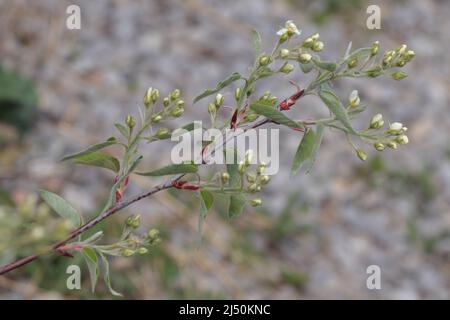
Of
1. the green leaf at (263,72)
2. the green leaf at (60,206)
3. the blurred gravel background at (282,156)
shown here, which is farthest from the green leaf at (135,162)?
the blurred gravel background at (282,156)

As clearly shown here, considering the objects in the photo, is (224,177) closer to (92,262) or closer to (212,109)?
(212,109)

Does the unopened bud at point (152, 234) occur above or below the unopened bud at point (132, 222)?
below

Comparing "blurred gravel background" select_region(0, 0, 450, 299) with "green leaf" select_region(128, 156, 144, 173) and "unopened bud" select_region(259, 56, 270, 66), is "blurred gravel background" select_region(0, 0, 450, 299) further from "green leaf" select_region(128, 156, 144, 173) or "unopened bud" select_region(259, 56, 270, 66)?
"unopened bud" select_region(259, 56, 270, 66)

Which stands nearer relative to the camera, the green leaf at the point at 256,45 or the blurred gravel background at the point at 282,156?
the green leaf at the point at 256,45

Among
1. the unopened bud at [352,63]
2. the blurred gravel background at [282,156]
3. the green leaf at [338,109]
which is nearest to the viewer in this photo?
the green leaf at [338,109]

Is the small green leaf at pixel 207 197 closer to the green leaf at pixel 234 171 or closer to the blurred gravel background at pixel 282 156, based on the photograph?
the green leaf at pixel 234 171

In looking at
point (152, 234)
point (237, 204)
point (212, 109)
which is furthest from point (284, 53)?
point (152, 234)

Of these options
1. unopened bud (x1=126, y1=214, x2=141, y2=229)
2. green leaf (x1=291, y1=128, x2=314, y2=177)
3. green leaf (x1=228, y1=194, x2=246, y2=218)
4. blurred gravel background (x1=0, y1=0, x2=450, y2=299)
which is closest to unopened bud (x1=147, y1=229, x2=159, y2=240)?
unopened bud (x1=126, y1=214, x2=141, y2=229)
